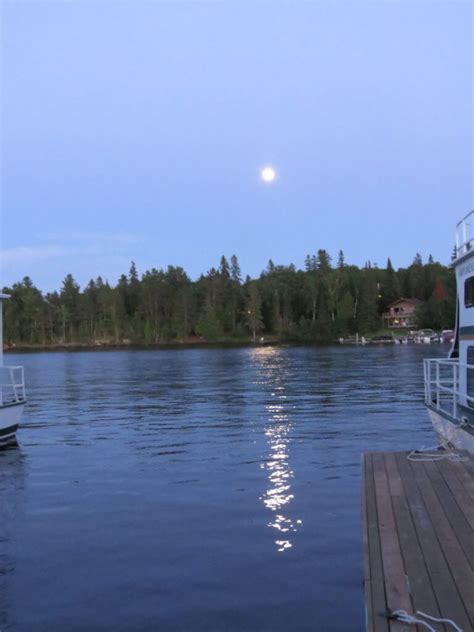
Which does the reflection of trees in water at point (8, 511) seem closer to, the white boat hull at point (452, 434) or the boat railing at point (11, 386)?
the boat railing at point (11, 386)

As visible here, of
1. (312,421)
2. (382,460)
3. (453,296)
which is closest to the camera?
(382,460)

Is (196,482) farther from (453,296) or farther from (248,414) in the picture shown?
(453,296)

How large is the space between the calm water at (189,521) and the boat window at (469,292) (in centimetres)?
504

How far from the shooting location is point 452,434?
14195 mm

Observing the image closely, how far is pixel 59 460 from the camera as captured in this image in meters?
19.5

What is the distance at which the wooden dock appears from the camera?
619 cm

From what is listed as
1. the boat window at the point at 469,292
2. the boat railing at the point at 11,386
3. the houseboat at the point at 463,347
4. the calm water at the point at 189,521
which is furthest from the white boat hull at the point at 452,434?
the boat railing at the point at 11,386

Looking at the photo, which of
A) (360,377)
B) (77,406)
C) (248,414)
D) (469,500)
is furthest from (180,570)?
(360,377)

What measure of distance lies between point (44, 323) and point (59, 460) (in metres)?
177

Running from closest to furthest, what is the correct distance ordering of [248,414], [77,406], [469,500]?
[469,500] < [248,414] < [77,406]

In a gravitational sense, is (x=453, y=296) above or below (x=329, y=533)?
above

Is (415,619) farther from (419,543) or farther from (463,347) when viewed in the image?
(463,347)

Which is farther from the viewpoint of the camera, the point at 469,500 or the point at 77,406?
the point at 77,406

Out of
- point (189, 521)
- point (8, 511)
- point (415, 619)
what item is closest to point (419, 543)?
point (415, 619)
